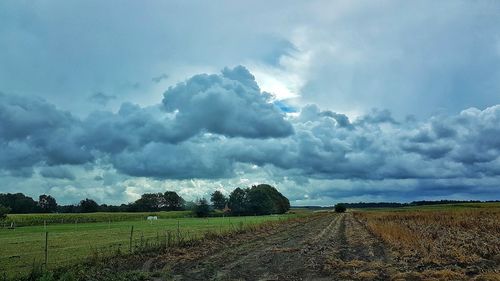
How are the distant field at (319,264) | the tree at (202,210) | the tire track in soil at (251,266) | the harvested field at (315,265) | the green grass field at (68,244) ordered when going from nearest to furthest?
the harvested field at (315,265) → the distant field at (319,264) → the tire track in soil at (251,266) → the green grass field at (68,244) → the tree at (202,210)

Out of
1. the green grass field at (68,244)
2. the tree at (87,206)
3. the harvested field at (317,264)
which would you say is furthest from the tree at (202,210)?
the harvested field at (317,264)

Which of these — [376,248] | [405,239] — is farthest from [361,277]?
[405,239]

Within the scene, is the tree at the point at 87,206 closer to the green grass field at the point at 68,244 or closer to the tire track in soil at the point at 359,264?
the green grass field at the point at 68,244

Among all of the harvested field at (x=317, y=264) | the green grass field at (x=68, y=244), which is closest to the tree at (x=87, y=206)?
the green grass field at (x=68, y=244)

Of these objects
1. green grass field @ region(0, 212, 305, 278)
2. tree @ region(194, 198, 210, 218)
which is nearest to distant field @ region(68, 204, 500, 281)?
green grass field @ region(0, 212, 305, 278)

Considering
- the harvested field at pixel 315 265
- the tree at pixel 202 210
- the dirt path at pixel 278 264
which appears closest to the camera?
the harvested field at pixel 315 265

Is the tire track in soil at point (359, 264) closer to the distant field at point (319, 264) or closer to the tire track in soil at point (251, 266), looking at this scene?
the distant field at point (319, 264)

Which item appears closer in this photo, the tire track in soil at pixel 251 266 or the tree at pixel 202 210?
the tire track in soil at pixel 251 266

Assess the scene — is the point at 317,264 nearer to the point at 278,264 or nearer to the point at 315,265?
the point at 315,265

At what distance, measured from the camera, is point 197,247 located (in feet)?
106

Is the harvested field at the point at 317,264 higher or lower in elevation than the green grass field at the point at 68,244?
lower

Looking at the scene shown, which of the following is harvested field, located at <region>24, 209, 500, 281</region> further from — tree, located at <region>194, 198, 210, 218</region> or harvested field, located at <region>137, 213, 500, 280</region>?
tree, located at <region>194, 198, 210, 218</region>

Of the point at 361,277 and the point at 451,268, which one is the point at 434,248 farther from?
the point at 361,277

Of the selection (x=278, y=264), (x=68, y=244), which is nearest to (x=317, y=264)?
(x=278, y=264)
